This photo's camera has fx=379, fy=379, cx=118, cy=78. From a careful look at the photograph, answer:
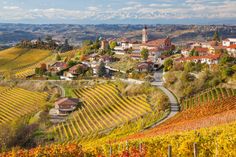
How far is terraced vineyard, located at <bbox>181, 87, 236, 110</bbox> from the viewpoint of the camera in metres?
34.8

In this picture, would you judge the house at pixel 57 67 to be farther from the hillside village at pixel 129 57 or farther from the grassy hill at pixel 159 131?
the grassy hill at pixel 159 131

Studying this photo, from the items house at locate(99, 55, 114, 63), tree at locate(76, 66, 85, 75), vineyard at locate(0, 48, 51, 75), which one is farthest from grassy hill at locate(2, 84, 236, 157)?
vineyard at locate(0, 48, 51, 75)

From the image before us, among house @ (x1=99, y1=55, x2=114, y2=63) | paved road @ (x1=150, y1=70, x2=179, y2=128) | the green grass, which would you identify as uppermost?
paved road @ (x1=150, y1=70, x2=179, y2=128)

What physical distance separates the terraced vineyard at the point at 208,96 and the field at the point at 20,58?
2307 inches

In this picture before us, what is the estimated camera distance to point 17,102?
2039 inches

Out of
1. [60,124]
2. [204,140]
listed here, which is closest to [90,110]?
[60,124]

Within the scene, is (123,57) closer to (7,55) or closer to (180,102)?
(180,102)

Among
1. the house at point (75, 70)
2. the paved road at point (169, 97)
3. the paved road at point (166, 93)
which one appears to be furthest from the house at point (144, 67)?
the house at point (75, 70)

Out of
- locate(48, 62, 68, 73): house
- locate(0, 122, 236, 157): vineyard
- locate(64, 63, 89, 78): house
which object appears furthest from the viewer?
locate(48, 62, 68, 73): house

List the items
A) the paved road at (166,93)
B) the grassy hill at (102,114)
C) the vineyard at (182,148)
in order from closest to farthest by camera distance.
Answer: the vineyard at (182,148)
the paved road at (166,93)
the grassy hill at (102,114)

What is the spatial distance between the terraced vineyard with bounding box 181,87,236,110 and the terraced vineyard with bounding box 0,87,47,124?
20819 mm

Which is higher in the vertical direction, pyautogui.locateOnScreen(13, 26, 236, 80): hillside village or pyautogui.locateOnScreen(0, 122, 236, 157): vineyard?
pyautogui.locateOnScreen(0, 122, 236, 157): vineyard

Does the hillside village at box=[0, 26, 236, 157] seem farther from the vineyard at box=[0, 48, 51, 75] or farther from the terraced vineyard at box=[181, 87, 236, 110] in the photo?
the vineyard at box=[0, 48, 51, 75]

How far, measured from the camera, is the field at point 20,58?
295 ft
